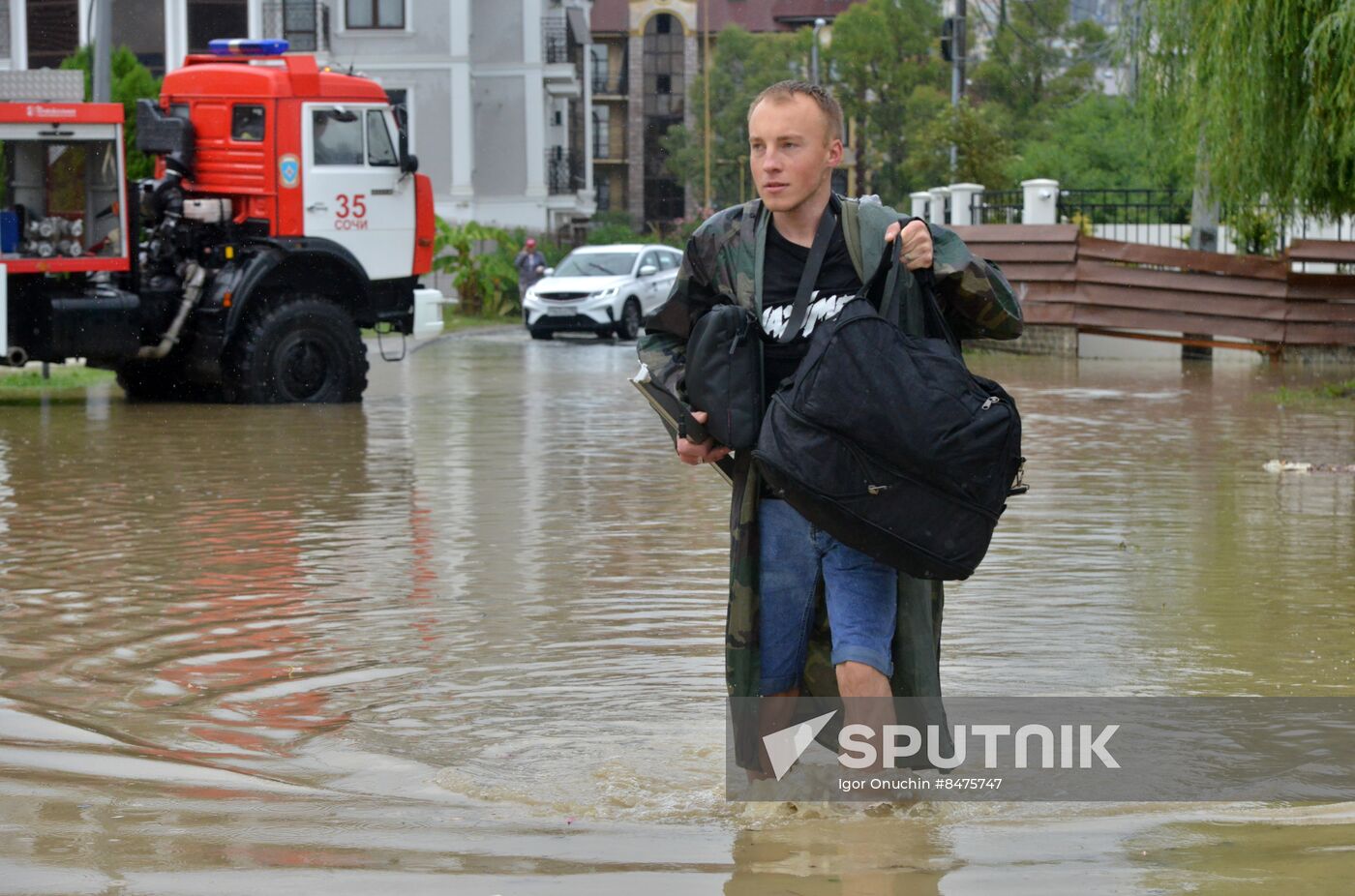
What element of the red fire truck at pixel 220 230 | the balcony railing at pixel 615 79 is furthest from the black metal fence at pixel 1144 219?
the balcony railing at pixel 615 79

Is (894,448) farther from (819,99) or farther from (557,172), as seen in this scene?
(557,172)

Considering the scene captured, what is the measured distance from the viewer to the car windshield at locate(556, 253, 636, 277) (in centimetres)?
A: 3441

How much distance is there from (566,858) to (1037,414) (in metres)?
13.2

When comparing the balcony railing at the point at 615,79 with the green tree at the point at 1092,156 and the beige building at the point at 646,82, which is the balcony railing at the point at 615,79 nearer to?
the beige building at the point at 646,82

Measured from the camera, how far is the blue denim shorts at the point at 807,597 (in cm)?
448

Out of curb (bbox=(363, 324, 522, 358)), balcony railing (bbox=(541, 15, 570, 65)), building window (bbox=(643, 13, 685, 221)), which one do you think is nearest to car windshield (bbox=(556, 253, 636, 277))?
curb (bbox=(363, 324, 522, 358))

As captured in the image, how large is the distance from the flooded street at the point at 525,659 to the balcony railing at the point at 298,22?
33.4m

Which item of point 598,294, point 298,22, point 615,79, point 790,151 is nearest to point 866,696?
point 790,151

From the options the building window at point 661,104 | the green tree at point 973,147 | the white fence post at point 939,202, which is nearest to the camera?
the white fence post at point 939,202

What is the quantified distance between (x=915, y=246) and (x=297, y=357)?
570 inches

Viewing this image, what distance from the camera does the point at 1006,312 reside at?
4.59m

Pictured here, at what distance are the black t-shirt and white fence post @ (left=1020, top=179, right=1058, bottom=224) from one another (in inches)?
907

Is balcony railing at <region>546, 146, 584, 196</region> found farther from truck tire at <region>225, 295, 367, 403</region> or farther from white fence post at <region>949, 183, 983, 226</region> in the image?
truck tire at <region>225, 295, 367, 403</region>

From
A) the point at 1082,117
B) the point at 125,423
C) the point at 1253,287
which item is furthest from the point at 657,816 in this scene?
the point at 1082,117
